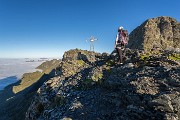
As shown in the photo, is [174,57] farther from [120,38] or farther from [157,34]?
[157,34]

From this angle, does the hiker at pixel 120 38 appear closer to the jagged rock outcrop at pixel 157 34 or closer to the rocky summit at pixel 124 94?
the rocky summit at pixel 124 94

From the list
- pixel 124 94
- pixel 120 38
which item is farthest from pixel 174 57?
pixel 124 94

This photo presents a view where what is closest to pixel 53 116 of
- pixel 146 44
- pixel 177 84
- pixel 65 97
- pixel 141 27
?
pixel 65 97

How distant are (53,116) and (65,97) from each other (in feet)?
9.91

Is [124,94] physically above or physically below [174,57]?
below

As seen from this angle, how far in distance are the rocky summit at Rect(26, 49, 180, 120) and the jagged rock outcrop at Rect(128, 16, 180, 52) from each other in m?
49.7

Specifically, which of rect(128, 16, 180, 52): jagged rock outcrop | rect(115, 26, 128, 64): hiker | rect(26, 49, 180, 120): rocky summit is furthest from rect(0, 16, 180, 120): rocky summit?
rect(128, 16, 180, 52): jagged rock outcrop

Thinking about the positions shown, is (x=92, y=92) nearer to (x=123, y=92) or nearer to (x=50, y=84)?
(x=123, y=92)

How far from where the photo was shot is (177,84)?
1903 centimetres

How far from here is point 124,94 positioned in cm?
2100

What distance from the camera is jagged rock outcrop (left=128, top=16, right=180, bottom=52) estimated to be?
255 feet

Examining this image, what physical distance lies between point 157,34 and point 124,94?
6843 centimetres

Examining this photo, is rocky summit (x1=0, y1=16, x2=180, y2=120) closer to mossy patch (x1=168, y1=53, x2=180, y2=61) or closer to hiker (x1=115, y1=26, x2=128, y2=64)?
mossy patch (x1=168, y1=53, x2=180, y2=61)

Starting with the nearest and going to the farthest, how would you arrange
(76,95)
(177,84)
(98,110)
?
(177,84), (98,110), (76,95)
